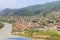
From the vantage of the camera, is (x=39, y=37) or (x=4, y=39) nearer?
(x=4, y=39)

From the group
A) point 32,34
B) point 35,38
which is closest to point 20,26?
point 32,34

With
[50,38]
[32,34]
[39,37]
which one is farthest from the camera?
[32,34]

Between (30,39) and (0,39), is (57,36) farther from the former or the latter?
(0,39)

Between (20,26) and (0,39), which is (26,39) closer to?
(0,39)

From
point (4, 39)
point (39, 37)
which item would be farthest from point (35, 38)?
point (4, 39)

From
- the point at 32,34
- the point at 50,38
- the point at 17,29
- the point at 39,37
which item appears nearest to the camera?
the point at 50,38

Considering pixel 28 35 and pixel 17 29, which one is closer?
pixel 28 35

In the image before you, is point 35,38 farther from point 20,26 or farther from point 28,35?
point 20,26

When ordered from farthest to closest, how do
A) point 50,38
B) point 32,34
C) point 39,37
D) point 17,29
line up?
point 17,29, point 32,34, point 39,37, point 50,38

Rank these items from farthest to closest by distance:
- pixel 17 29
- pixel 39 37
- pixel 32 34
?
pixel 17 29 < pixel 32 34 < pixel 39 37
